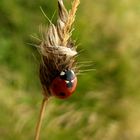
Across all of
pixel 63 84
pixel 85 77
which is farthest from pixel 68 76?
pixel 85 77

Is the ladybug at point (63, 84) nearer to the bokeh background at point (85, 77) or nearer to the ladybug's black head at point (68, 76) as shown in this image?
the ladybug's black head at point (68, 76)

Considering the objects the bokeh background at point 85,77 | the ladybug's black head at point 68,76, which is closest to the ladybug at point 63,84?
the ladybug's black head at point 68,76

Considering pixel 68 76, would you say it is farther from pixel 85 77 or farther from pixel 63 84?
pixel 85 77

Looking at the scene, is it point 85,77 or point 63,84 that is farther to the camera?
point 85,77

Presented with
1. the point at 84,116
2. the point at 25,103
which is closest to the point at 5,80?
the point at 25,103

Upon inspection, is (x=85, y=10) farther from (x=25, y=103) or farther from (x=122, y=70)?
(x=25, y=103)

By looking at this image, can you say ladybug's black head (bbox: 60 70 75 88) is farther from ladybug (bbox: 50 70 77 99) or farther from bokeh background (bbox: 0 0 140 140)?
bokeh background (bbox: 0 0 140 140)
